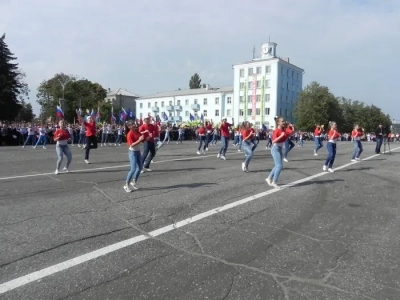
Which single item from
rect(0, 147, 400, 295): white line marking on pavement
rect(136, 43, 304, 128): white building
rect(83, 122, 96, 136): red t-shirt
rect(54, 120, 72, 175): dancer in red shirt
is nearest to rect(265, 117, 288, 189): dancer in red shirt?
rect(0, 147, 400, 295): white line marking on pavement

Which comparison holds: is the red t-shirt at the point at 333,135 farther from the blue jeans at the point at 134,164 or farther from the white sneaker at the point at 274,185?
the blue jeans at the point at 134,164

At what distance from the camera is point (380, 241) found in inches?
206

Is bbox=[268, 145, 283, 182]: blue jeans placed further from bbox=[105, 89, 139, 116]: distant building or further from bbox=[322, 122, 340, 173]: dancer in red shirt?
bbox=[105, 89, 139, 116]: distant building

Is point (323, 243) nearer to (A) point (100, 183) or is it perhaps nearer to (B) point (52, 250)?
(B) point (52, 250)

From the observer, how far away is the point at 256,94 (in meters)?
80.9

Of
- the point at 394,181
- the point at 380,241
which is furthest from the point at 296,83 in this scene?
the point at 380,241

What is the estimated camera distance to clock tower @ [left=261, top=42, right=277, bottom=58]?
82000mm

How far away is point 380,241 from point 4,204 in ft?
22.5

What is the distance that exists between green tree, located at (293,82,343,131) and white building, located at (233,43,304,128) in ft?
21.8

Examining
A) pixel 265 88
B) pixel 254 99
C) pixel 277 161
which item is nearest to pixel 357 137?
pixel 277 161

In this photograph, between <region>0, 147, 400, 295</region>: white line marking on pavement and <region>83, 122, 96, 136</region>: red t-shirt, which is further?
<region>83, 122, 96, 136</region>: red t-shirt

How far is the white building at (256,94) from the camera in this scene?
78750 mm

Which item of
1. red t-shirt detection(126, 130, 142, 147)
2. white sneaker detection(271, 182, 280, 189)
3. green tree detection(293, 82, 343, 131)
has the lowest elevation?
white sneaker detection(271, 182, 280, 189)

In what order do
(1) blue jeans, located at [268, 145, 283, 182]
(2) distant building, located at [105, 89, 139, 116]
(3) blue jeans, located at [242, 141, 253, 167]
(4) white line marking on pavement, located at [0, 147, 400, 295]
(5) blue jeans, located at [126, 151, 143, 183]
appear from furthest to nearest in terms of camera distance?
(2) distant building, located at [105, 89, 139, 116] < (3) blue jeans, located at [242, 141, 253, 167] < (1) blue jeans, located at [268, 145, 283, 182] < (5) blue jeans, located at [126, 151, 143, 183] < (4) white line marking on pavement, located at [0, 147, 400, 295]
